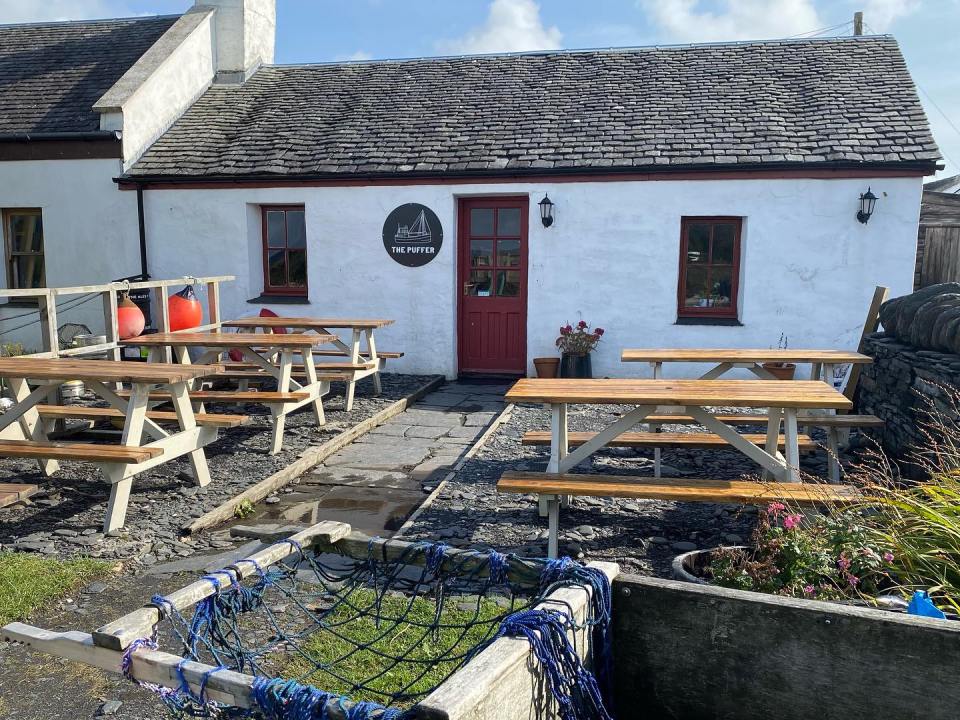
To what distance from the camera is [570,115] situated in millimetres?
11125

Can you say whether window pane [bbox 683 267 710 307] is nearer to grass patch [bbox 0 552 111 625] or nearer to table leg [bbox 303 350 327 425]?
table leg [bbox 303 350 327 425]

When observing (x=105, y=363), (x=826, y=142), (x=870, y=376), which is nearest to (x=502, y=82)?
(x=826, y=142)

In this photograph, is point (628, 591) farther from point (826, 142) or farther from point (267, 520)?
point (826, 142)

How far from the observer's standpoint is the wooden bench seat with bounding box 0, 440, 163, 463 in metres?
4.83

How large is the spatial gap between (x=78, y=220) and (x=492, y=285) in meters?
6.41

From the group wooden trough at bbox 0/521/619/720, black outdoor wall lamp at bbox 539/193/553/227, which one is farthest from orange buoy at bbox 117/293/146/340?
wooden trough at bbox 0/521/619/720

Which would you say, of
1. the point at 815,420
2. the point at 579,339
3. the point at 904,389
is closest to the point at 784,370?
the point at 579,339

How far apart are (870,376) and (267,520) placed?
548 centimetres

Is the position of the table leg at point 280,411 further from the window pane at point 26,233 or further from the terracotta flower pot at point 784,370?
the window pane at point 26,233

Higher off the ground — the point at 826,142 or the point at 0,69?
the point at 0,69

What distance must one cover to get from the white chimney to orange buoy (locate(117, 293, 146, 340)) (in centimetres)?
621

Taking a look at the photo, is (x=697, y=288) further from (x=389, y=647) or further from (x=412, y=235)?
(x=389, y=647)

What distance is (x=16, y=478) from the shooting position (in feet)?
19.9

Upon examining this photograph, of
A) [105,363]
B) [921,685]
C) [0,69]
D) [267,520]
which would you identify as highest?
[0,69]
